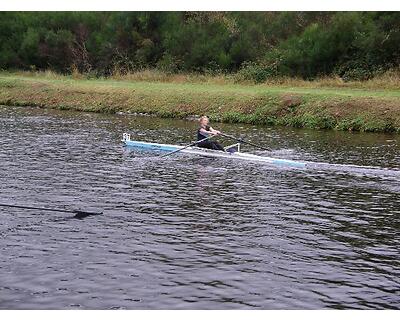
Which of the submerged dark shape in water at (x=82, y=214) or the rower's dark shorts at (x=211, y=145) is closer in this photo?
Result: the submerged dark shape in water at (x=82, y=214)

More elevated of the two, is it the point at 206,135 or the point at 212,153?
the point at 206,135

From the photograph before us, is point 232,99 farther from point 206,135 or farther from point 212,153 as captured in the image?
point 212,153

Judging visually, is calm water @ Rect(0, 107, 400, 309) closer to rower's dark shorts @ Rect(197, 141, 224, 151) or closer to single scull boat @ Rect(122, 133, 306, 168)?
single scull boat @ Rect(122, 133, 306, 168)

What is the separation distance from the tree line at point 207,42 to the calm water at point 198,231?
79.6 feet

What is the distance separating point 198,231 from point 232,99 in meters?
29.6

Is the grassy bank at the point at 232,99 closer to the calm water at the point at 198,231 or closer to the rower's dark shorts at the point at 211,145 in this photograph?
the calm water at the point at 198,231

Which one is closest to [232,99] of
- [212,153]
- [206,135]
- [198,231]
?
[206,135]

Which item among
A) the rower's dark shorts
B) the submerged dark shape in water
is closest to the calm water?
the submerged dark shape in water

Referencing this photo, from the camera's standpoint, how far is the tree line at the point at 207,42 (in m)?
51.3

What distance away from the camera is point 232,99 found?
44.8m

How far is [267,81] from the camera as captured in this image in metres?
53.2

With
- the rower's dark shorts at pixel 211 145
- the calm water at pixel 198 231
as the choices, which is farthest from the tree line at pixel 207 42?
the rower's dark shorts at pixel 211 145

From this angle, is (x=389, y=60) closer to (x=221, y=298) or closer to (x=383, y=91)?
(x=383, y=91)
